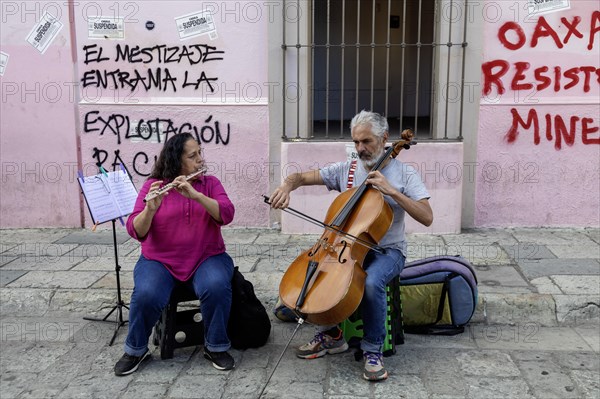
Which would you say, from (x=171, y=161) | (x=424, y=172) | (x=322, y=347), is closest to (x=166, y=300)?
(x=171, y=161)

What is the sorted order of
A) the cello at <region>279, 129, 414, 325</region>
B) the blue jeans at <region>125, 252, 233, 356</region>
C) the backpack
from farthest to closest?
the backpack
the blue jeans at <region>125, 252, 233, 356</region>
the cello at <region>279, 129, 414, 325</region>

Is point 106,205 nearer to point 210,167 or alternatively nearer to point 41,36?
point 210,167

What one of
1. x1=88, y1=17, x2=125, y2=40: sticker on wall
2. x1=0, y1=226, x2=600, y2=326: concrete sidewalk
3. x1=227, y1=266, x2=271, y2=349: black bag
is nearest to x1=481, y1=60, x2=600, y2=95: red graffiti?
x1=0, y1=226, x2=600, y2=326: concrete sidewalk

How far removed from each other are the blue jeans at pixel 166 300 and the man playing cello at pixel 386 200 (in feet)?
1.66

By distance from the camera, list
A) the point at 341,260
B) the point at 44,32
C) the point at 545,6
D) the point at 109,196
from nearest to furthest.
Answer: the point at 341,260, the point at 109,196, the point at 545,6, the point at 44,32

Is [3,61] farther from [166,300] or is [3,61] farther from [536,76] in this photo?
[536,76]

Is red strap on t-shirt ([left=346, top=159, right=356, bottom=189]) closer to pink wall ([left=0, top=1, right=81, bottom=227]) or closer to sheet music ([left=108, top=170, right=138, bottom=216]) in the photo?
sheet music ([left=108, top=170, right=138, bottom=216])

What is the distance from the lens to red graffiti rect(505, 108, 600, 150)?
5.70 m

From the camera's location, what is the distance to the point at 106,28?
5.89 metres

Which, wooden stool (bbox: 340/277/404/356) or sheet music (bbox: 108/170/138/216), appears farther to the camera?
sheet music (bbox: 108/170/138/216)

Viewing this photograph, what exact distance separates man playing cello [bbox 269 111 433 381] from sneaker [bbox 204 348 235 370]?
404 mm

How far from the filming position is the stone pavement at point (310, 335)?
325 centimetres

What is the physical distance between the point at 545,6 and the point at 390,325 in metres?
3.62

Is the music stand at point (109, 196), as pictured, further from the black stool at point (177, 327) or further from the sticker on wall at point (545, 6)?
the sticker on wall at point (545, 6)
